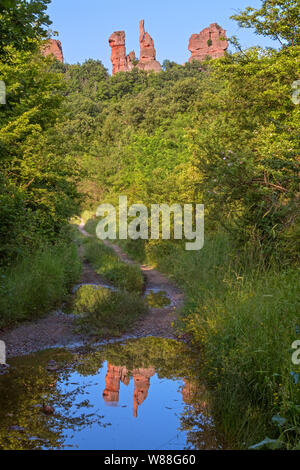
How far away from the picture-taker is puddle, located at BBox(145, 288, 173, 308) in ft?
35.8

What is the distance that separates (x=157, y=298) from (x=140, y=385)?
628 cm

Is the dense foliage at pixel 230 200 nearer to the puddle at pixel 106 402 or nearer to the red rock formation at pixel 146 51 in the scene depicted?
the puddle at pixel 106 402

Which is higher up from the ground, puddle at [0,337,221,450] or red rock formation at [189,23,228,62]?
red rock formation at [189,23,228,62]

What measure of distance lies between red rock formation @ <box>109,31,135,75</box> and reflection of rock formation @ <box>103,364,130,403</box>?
9013cm

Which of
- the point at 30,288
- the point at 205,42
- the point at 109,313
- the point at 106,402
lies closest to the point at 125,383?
the point at 106,402

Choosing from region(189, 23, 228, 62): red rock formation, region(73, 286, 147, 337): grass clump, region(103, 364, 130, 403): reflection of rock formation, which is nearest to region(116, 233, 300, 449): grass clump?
region(103, 364, 130, 403): reflection of rock formation

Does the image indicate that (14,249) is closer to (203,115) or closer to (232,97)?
(232,97)

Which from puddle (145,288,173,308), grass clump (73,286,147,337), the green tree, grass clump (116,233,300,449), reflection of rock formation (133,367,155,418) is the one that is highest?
the green tree

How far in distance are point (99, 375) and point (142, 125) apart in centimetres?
3812

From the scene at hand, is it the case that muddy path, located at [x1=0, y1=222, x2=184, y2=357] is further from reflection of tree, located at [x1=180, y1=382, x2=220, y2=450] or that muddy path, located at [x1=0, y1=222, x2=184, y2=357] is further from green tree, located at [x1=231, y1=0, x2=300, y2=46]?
green tree, located at [x1=231, y1=0, x2=300, y2=46]

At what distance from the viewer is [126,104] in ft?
159

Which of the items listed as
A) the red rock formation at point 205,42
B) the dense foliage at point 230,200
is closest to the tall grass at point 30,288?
the dense foliage at point 230,200

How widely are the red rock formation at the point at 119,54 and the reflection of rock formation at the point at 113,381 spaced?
90.1 m

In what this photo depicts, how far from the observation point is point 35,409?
4.74 metres
